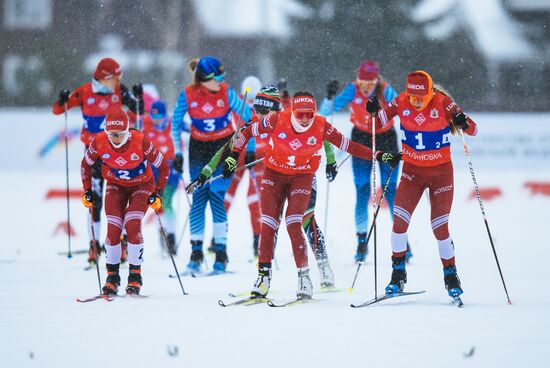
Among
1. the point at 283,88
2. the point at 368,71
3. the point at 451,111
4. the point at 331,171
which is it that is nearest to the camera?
the point at 451,111

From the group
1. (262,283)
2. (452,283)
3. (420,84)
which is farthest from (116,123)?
(452,283)

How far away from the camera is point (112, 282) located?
600 centimetres

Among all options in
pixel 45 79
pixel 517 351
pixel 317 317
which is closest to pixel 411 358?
pixel 517 351

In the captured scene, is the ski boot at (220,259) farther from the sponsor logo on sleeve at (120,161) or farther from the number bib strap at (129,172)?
the sponsor logo on sleeve at (120,161)

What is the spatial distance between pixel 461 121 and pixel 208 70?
94.3 inches

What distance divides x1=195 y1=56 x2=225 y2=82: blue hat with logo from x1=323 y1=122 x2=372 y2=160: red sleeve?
62.9 inches

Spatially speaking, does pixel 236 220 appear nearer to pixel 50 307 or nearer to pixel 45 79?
pixel 50 307

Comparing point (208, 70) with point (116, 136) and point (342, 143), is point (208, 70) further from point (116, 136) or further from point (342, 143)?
point (342, 143)

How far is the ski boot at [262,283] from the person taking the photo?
5719 millimetres

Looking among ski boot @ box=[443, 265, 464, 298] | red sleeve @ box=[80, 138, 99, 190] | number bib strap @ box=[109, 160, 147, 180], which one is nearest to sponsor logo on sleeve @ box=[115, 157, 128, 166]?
number bib strap @ box=[109, 160, 147, 180]

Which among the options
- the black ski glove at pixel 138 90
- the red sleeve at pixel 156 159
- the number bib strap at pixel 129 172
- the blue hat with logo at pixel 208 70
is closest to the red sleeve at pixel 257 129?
the red sleeve at pixel 156 159

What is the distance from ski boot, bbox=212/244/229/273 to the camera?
7272 mm

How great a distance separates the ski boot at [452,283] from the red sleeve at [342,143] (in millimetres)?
917

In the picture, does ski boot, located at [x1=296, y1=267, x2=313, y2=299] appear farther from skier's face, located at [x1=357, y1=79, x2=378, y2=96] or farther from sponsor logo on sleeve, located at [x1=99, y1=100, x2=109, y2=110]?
sponsor logo on sleeve, located at [x1=99, y1=100, x2=109, y2=110]
